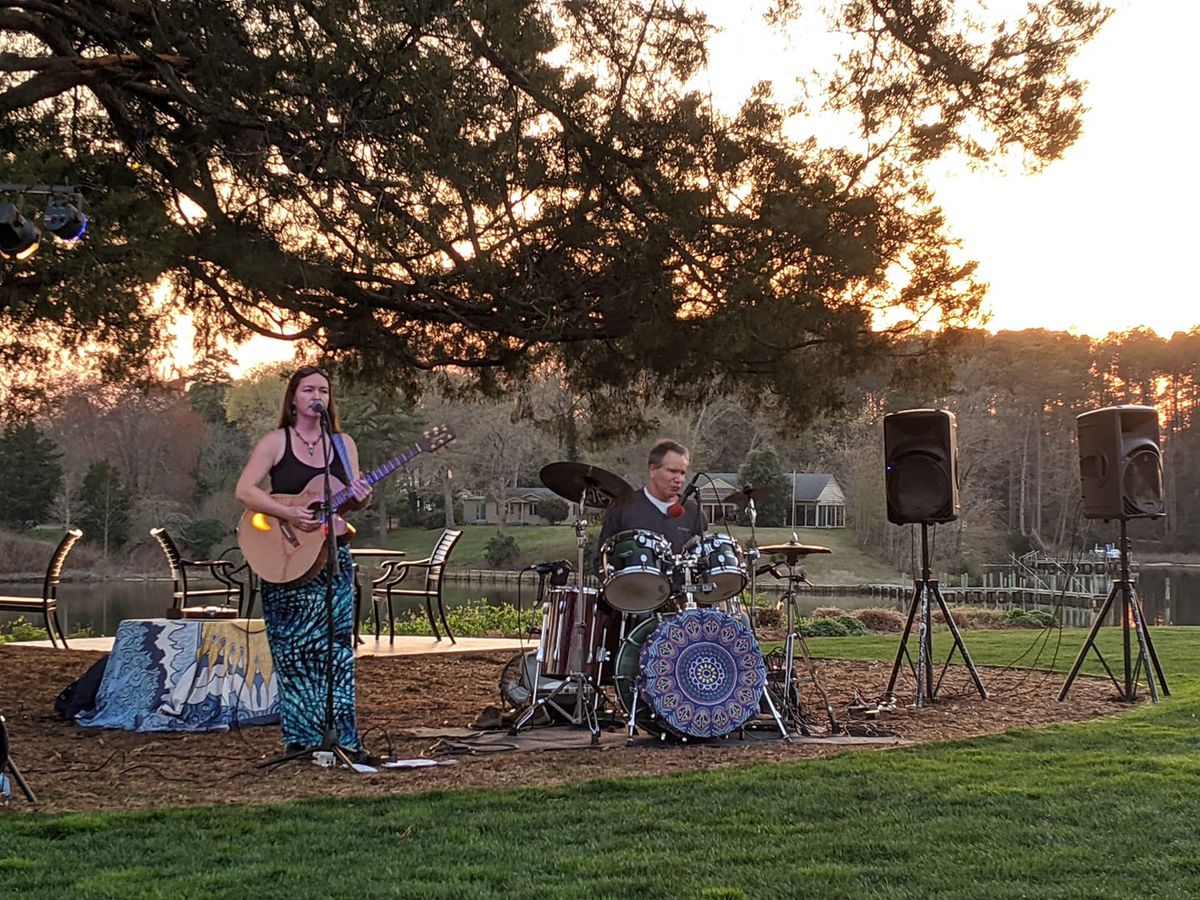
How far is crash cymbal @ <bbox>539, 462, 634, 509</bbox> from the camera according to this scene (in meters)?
5.84

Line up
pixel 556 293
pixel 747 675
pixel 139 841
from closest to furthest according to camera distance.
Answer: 1. pixel 139 841
2. pixel 747 675
3. pixel 556 293

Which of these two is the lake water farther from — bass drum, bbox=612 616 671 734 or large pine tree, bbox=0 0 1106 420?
bass drum, bbox=612 616 671 734

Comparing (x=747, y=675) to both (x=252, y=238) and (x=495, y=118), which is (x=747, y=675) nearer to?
(x=495, y=118)

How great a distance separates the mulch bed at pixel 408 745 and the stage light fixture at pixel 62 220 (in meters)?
2.34

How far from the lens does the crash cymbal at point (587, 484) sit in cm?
584

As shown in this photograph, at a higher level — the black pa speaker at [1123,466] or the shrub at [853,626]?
the black pa speaker at [1123,466]

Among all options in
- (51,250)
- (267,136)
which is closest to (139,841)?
(51,250)

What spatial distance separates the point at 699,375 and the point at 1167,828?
4.87m

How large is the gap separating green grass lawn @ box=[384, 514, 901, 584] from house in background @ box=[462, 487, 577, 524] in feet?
5.93

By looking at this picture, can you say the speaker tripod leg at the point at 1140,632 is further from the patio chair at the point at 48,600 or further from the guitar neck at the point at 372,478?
the patio chair at the point at 48,600

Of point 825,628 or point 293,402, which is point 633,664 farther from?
point 825,628

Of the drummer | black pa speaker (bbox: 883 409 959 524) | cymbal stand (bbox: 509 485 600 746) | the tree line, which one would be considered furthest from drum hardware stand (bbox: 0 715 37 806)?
the tree line

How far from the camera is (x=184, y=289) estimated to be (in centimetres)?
793

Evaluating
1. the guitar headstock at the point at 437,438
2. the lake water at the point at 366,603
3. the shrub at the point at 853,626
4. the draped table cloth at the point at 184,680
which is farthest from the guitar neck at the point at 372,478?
the lake water at the point at 366,603
